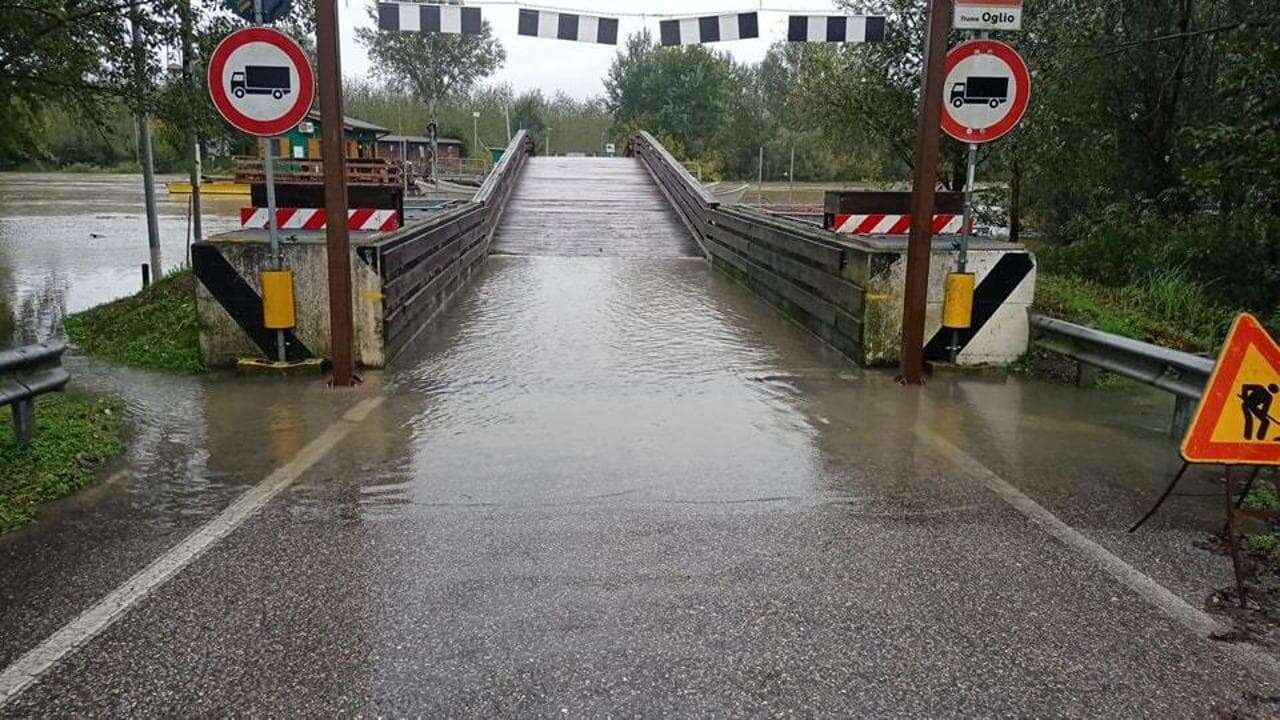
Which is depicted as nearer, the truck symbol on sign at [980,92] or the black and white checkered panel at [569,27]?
the truck symbol on sign at [980,92]

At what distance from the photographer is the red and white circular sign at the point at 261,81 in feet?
23.0

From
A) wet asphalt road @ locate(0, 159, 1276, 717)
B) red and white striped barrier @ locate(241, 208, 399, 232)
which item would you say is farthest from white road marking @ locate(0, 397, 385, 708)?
red and white striped barrier @ locate(241, 208, 399, 232)

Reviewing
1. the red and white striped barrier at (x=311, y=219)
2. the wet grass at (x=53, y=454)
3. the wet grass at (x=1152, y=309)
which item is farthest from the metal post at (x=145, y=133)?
the wet grass at (x=1152, y=309)

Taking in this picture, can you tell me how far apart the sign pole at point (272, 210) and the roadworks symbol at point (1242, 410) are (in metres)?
6.26

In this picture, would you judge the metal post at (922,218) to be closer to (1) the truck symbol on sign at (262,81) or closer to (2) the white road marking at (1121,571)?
(2) the white road marking at (1121,571)

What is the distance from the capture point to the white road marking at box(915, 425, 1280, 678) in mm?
3330

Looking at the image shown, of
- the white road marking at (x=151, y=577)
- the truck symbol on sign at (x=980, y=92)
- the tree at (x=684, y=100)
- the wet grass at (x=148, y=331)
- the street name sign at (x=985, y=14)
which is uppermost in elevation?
the tree at (x=684, y=100)

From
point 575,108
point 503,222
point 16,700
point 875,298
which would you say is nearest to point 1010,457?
point 875,298

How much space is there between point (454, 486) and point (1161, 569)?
11.2ft

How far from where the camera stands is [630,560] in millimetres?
4090

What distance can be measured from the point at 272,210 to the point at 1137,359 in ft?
21.3

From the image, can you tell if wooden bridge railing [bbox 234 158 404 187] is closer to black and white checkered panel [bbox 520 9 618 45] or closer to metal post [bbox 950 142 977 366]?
black and white checkered panel [bbox 520 9 618 45]

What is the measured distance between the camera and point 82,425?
5895 mm

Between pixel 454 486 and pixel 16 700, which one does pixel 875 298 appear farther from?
pixel 16 700
